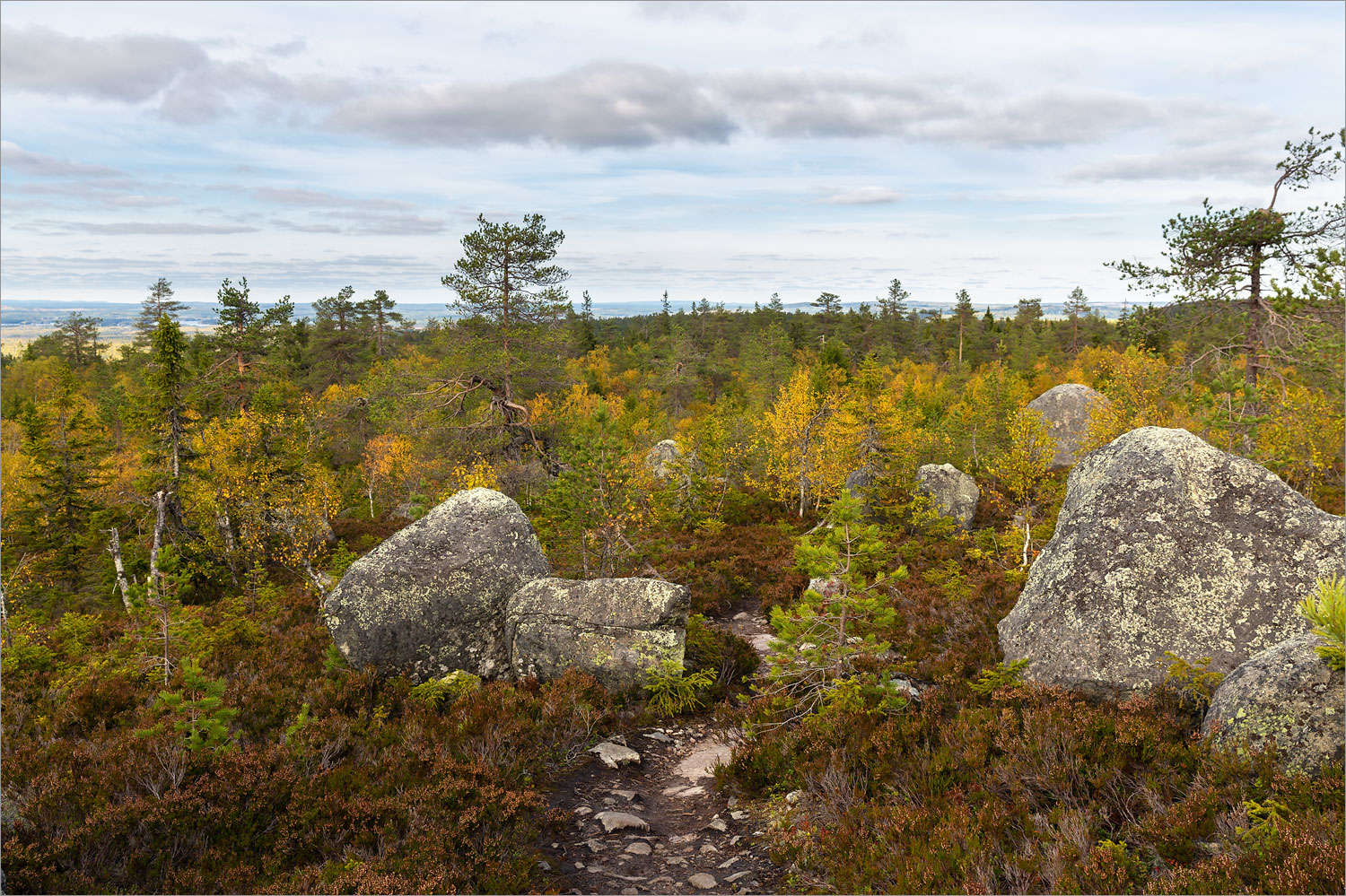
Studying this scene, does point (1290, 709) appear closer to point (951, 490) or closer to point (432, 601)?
point (432, 601)

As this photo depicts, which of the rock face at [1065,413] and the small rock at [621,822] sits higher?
the rock face at [1065,413]

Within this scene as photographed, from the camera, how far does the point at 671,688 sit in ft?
35.6

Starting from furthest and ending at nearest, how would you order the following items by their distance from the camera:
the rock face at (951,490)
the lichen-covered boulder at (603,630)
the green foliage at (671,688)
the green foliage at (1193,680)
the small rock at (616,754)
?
the rock face at (951,490), the lichen-covered boulder at (603,630), the green foliage at (671,688), the small rock at (616,754), the green foliage at (1193,680)

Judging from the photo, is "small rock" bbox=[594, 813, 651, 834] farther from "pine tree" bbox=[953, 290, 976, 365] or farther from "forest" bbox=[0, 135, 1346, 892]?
"pine tree" bbox=[953, 290, 976, 365]

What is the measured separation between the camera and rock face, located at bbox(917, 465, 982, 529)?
74.7 ft

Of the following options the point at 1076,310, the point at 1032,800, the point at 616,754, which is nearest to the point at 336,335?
the point at 616,754

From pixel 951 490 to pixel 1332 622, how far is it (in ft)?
61.2

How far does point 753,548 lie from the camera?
2111 centimetres

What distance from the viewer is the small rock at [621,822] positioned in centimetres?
736

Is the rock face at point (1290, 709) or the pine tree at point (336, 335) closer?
the rock face at point (1290, 709)

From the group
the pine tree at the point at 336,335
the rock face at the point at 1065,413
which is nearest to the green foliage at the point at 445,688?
the rock face at the point at 1065,413

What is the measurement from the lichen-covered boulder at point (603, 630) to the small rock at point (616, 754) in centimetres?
160

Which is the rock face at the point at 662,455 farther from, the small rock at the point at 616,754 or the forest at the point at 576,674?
the small rock at the point at 616,754

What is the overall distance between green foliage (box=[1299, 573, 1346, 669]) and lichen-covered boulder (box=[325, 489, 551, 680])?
1101 cm
